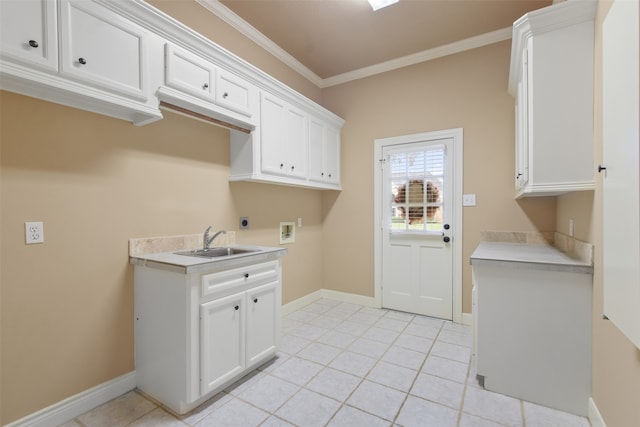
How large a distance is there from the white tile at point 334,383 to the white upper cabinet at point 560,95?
5.85 ft

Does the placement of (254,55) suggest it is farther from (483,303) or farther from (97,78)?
(483,303)

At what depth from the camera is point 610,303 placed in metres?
1.27

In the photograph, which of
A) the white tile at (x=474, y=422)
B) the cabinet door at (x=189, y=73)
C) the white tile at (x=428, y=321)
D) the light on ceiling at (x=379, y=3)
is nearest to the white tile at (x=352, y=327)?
the white tile at (x=428, y=321)

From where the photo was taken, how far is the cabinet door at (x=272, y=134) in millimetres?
2709

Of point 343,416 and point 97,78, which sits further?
point 343,416

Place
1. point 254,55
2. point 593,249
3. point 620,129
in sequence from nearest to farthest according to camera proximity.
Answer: point 620,129, point 593,249, point 254,55

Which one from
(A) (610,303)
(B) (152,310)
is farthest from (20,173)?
(A) (610,303)

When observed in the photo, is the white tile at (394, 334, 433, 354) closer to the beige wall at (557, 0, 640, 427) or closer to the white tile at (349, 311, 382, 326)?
the white tile at (349, 311, 382, 326)

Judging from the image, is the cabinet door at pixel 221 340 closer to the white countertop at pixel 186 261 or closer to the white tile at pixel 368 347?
the white countertop at pixel 186 261

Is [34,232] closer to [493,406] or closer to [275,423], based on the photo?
[275,423]

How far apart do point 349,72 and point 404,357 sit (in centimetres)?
335

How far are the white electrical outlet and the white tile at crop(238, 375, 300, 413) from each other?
59.9 inches

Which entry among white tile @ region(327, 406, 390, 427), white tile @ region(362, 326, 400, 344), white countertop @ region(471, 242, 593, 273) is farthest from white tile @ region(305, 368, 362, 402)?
white countertop @ region(471, 242, 593, 273)

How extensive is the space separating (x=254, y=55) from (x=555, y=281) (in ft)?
10.6
